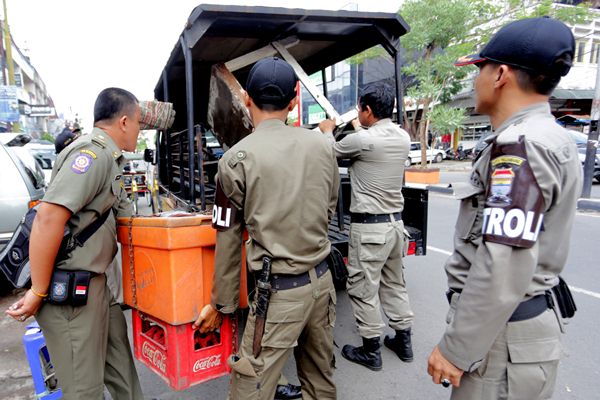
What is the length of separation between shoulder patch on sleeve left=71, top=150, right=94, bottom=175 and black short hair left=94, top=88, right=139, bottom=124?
11.8 inches

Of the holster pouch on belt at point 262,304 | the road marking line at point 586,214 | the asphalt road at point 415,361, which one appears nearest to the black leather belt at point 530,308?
the asphalt road at point 415,361

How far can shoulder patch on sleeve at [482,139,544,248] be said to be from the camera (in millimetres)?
1092

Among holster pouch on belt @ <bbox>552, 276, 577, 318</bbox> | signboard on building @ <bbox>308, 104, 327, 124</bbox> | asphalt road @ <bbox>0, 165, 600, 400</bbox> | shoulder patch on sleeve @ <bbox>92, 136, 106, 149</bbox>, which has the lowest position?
asphalt road @ <bbox>0, 165, 600, 400</bbox>

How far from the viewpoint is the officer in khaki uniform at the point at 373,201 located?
2.70 m

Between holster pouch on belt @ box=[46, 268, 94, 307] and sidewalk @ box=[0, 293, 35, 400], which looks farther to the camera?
sidewalk @ box=[0, 293, 35, 400]

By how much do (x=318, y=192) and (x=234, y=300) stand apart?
610 mm

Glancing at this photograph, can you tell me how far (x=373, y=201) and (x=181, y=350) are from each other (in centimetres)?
164

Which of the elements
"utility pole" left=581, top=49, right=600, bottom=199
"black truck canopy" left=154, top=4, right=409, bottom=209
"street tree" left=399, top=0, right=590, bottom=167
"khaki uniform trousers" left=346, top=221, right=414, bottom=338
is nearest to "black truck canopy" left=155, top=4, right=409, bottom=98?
"black truck canopy" left=154, top=4, right=409, bottom=209

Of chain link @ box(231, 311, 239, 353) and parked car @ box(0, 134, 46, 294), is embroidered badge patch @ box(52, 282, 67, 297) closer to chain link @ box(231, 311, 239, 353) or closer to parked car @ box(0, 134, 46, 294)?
chain link @ box(231, 311, 239, 353)

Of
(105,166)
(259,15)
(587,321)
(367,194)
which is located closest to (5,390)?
(105,166)

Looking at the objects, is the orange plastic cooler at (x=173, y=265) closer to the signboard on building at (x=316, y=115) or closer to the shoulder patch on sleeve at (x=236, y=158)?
the shoulder patch on sleeve at (x=236, y=158)

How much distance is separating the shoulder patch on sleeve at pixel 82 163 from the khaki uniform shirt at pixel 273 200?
573 millimetres

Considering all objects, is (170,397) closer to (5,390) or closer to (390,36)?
(5,390)

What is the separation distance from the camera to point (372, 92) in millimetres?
2699
